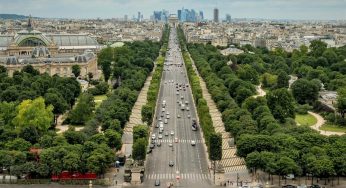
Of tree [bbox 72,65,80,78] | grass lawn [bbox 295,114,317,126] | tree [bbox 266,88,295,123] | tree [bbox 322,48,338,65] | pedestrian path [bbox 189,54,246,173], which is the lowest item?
pedestrian path [bbox 189,54,246,173]

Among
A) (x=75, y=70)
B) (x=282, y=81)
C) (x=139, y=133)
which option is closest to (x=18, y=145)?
(x=139, y=133)

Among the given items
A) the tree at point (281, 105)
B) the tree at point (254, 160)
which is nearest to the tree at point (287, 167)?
the tree at point (254, 160)

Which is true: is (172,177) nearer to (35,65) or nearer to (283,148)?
(283,148)

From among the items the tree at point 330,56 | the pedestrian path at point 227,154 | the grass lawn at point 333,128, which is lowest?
the pedestrian path at point 227,154

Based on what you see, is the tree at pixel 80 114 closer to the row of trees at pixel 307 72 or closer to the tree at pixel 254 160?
the tree at pixel 254 160

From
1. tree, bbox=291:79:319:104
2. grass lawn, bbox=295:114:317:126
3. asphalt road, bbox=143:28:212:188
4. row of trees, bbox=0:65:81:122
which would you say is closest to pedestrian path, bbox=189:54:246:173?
asphalt road, bbox=143:28:212:188

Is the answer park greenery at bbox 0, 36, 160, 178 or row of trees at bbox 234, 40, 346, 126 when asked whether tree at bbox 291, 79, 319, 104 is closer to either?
row of trees at bbox 234, 40, 346, 126
